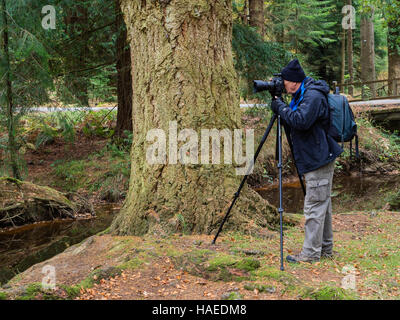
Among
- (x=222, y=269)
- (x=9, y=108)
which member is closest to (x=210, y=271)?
(x=222, y=269)

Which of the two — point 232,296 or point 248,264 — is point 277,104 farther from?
point 232,296

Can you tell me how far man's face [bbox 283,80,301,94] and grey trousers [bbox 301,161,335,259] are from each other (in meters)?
0.82

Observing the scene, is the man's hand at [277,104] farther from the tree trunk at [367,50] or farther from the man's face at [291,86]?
the tree trunk at [367,50]

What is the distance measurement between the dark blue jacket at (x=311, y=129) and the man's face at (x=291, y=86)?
92 millimetres

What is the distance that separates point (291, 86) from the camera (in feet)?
13.8

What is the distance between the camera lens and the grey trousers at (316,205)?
4.12m

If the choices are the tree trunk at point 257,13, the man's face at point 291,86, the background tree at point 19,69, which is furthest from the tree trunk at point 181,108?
the tree trunk at point 257,13

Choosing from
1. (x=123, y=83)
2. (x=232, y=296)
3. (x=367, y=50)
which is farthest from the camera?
(x=367, y=50)

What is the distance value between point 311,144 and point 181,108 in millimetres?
1689

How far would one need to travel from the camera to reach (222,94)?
17.2 feet

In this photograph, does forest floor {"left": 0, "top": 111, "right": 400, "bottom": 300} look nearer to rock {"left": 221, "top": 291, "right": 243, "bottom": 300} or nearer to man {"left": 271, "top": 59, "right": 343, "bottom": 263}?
rock {"left": 221, "top": 291, "right": 243, "bottom": 300}

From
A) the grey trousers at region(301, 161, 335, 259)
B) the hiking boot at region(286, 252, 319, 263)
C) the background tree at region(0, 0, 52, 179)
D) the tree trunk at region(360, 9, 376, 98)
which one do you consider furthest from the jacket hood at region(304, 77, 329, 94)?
the tree trunk at region(360, 9, 376, 98)
